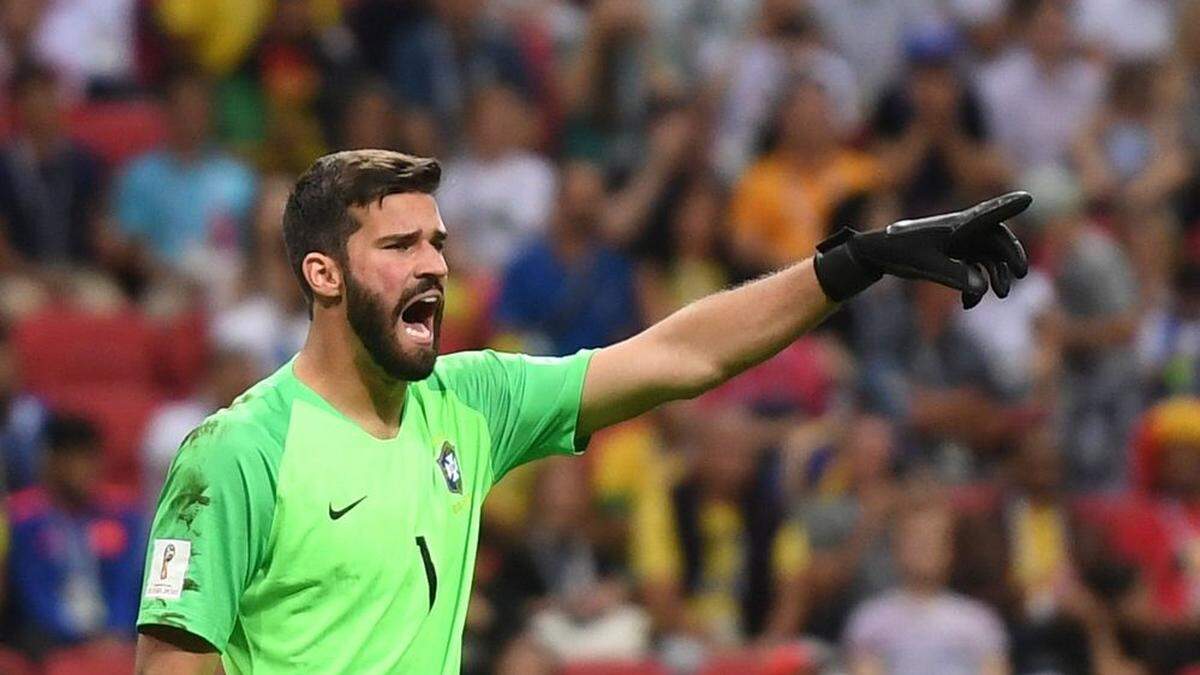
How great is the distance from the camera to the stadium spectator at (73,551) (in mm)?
9242

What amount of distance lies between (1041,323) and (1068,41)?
207 centimetres

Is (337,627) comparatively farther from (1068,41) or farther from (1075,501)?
(1068,41)

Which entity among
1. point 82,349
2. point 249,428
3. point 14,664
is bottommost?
point 249,428

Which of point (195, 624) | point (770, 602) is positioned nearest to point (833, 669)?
point (770, 602)

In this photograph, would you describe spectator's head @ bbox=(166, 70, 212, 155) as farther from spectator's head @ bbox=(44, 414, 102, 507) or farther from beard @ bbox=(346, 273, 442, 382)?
A: beard @ bbox=(346, 273, 442, 382)

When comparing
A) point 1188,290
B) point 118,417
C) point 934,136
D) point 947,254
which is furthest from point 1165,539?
point 947,254

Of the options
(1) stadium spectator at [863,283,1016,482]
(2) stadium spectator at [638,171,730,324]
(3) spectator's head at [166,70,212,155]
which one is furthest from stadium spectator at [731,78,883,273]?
(3) spectator's head at [166,70,212,155]

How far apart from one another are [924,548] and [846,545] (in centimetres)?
45

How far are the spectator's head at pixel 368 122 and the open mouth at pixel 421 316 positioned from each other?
23.1 feet

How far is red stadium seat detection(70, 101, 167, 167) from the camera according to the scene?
1209 centimetres

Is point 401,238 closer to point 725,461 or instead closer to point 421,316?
point 421,316

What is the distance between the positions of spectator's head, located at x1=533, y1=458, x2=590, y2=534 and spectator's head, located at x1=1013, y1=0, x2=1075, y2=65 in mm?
3924

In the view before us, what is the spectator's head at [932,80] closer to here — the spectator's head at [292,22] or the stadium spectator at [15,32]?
the spectator's head at [292,22]

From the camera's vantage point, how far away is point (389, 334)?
4.46m
